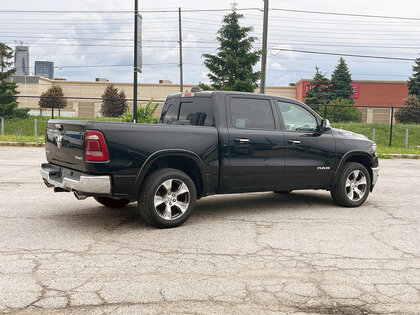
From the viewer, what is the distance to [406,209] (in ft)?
27.6

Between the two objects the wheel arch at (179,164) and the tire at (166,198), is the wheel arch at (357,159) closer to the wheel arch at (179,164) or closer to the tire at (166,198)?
the wheel arch at (179,164)

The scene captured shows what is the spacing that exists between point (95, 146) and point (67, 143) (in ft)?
2.22

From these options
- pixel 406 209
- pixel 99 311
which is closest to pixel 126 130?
pixel 99 311

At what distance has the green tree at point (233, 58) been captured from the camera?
38.4 metres

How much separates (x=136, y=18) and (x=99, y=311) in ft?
61.0

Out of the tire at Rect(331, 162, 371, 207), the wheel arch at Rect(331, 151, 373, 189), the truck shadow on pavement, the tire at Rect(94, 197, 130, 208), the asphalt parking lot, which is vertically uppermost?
the wheel arch at Rect(331, 151, 373, 189)

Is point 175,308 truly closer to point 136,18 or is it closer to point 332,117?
point 136,18

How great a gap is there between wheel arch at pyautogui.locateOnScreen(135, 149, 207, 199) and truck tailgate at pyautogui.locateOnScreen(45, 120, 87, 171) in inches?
30.1

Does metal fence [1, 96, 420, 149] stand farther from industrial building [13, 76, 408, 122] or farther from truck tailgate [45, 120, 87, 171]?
truck tailgate [45, 120, 87, 171]

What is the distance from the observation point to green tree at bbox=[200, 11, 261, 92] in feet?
126

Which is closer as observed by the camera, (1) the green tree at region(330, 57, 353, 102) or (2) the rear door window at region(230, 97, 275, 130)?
(2) the rear door window at region(230, 97, 275, 130)

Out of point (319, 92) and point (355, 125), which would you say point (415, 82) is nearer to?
point (319, 92)

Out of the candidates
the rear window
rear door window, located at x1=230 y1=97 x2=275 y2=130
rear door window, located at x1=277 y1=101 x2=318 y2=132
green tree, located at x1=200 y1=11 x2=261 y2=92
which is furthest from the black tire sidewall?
green tree, located at x1=200 y1=11 x2=261 y2=92

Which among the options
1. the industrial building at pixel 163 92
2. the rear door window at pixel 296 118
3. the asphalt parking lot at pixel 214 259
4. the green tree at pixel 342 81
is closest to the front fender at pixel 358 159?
the asphalt parking lot at pixel 214 259
